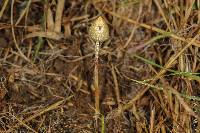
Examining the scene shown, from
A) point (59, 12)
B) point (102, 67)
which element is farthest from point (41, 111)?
point (59, 12)

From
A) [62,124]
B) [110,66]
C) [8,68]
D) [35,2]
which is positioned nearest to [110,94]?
[110,66]

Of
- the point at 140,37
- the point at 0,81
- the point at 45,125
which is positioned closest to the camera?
the point at 45,125

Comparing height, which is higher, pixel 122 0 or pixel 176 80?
pixel 122 0

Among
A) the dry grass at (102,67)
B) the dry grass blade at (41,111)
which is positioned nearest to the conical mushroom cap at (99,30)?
the dry grass at (102,67)

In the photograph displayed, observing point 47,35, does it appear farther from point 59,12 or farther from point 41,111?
point 41,111

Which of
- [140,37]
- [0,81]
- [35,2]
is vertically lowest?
[0,81]

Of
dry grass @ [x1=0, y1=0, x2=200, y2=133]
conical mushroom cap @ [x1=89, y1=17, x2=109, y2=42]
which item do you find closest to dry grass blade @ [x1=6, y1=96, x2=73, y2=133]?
dry grass @ [x1=0, y1=0, x2=200, y2=133]

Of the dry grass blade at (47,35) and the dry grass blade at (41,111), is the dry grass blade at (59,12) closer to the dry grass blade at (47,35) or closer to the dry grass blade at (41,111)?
the dry grass blade at (47,35)

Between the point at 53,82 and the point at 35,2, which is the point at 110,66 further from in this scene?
the point at 35,2
